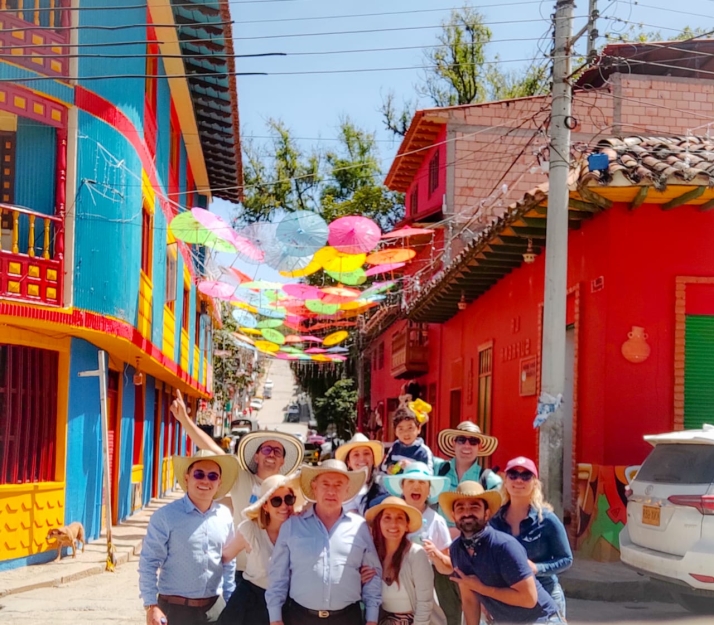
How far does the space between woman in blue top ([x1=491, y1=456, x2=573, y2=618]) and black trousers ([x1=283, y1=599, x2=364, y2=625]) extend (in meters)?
0.91

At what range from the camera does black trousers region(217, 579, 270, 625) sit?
5.34m

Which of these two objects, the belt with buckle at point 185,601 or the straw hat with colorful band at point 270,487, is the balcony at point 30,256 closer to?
the straw hat with colorful band at point 270,487

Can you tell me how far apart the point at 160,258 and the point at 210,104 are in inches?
164

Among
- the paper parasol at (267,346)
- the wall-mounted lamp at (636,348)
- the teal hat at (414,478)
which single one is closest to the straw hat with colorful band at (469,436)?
the teal hat at (414,478)

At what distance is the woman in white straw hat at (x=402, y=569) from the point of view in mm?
5133

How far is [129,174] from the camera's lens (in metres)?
13.2

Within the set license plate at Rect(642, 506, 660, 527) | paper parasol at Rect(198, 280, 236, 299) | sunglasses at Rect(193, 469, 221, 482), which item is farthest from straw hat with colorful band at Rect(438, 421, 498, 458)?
paper parasol at Rect(198, 280, 236, 299)

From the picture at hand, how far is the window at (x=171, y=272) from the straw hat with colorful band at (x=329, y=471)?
557 inches

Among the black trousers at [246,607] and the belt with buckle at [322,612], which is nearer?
the belt with buckle at [322,612]

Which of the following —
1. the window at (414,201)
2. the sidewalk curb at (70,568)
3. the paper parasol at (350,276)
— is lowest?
the sidewalk curb at (70,568)

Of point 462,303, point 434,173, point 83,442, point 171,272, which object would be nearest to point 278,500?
point 83,442

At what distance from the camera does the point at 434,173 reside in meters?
27.6

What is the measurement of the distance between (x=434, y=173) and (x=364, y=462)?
2164cm

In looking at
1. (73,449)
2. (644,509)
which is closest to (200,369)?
(73,449)
